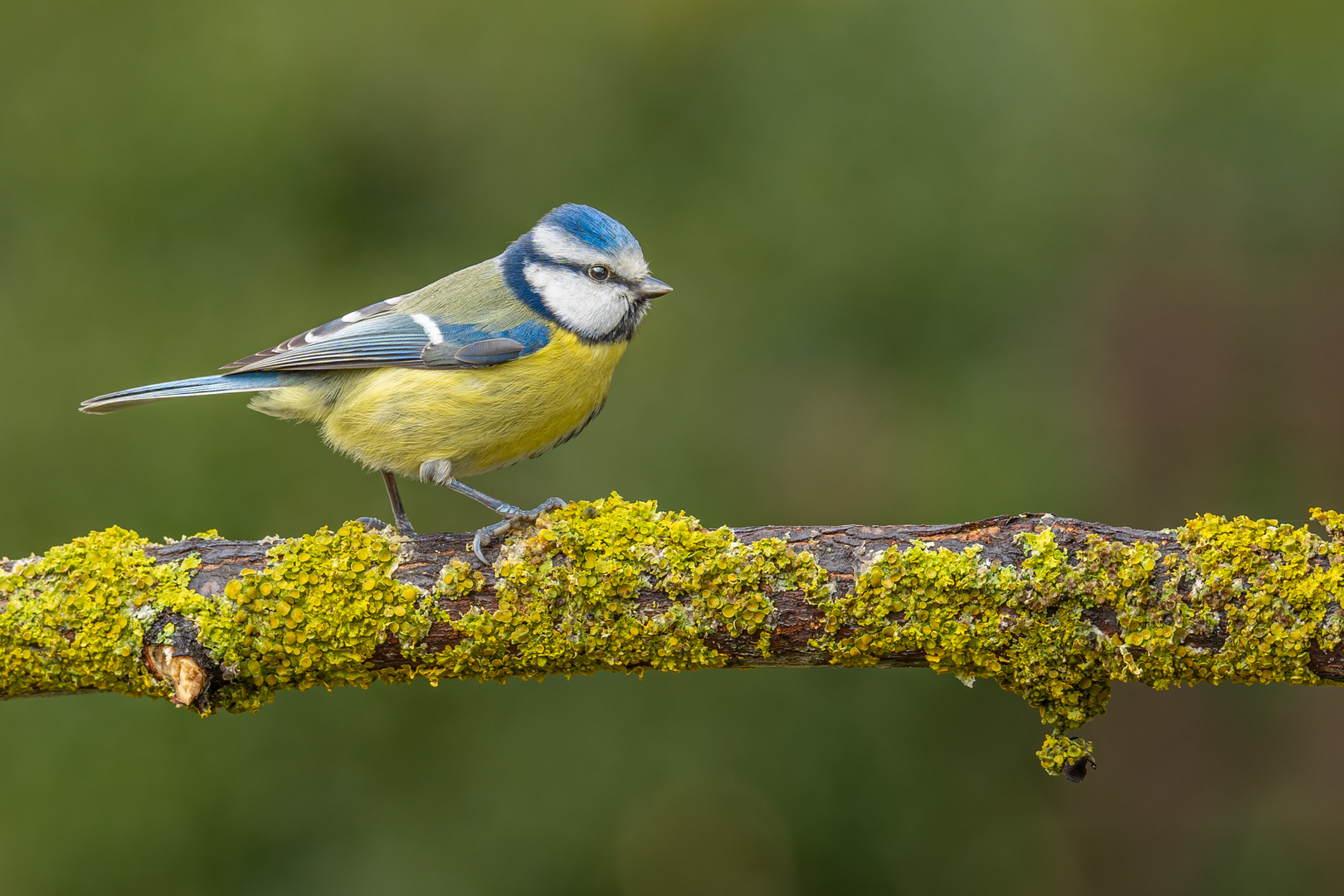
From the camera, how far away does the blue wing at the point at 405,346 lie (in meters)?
2.72

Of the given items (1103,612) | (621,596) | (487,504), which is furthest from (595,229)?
(1103,612)

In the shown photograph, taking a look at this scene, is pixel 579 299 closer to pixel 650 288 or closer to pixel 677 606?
pixel 650 288

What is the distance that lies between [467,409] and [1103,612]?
4.64 feet

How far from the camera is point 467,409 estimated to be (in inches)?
105

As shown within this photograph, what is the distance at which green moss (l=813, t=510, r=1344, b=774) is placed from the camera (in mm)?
2010

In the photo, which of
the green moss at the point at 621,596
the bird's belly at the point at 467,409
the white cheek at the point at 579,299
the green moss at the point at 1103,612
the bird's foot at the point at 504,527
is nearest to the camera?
the green moss at the point at 1103,612

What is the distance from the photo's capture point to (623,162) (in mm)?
4375

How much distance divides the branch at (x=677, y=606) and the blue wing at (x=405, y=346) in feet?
1.98

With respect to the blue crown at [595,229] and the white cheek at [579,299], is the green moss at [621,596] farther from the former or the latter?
the blue crown at [595,229]

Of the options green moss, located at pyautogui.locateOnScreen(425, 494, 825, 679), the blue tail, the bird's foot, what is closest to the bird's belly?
the blue tail

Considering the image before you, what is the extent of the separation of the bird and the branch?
451 millimetres

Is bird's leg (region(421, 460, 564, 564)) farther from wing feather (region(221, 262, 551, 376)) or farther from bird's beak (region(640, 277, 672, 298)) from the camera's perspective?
bird's beak (region(640, 277, 672, 298))

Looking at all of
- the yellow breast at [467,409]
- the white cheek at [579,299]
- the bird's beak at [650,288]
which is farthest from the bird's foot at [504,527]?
the bird's beak at [650,288]

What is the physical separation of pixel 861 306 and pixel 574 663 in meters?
2.31
